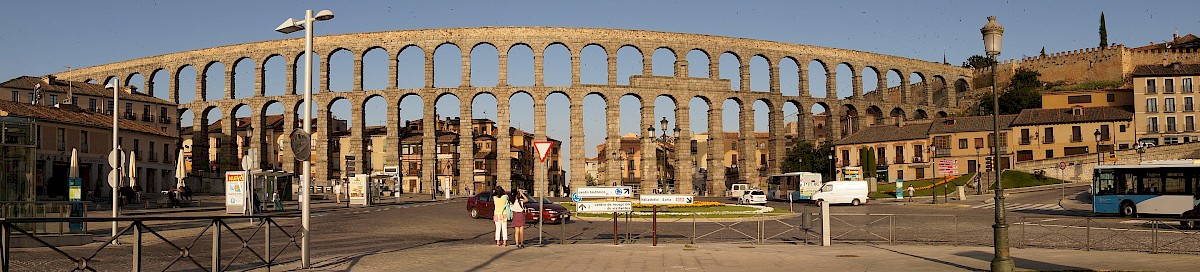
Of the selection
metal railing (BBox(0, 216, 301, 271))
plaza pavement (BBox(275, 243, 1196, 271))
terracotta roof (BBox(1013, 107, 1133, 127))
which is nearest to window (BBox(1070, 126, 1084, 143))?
terracotta roof (BBox(1013, 107, 1133, 127))

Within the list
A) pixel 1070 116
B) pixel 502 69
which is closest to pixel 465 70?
pixel 502 69

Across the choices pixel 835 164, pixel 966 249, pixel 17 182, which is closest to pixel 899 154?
pixel 835 164

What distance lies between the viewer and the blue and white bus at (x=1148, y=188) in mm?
36250

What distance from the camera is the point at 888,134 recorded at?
96312 mm

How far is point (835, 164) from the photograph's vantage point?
329 ft

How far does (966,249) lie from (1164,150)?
6045 centimetres

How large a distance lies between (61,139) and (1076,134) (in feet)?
250

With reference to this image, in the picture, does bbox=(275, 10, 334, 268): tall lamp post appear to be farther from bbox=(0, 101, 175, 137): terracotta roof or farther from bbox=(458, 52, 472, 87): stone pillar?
bbox=(458, 52, 472, 87): stone pillar

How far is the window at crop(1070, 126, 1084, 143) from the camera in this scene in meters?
82.1

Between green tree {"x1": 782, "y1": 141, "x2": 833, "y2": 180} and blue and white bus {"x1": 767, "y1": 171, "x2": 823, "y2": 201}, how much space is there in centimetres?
3179

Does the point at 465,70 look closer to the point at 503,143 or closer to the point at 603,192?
the point at 503,143

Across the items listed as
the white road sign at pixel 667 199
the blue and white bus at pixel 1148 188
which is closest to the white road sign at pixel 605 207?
the white road sign at pixel 667 199

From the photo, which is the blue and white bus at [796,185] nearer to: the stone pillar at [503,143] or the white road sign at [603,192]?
the stone pillar at [503,143]

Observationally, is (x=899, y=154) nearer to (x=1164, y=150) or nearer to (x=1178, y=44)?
(x=1164, y=150)
